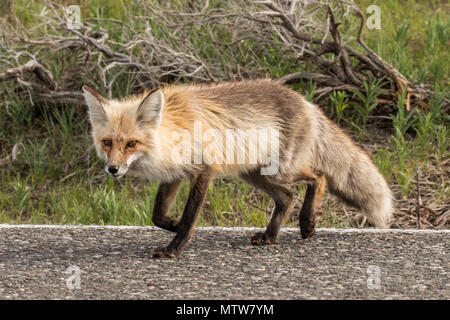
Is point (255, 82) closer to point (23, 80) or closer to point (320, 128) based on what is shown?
point (320, 128)

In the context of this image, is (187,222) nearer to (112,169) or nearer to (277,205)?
(112,169)

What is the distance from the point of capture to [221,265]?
5109 millimetres

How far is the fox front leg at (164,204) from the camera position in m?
5.52

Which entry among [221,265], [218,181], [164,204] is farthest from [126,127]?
[218,181]

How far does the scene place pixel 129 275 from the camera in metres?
4.84

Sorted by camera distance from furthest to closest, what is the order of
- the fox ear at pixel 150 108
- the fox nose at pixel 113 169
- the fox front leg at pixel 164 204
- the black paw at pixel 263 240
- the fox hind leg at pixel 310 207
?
the fox hind leg at pixel 310 207, the black paw at pixel 263 240, the fox front leg at pixel 164 204, the fox ear at pixel 150 108, the fox nose at pixel 113 169

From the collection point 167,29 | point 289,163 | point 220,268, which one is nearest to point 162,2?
point 167,29

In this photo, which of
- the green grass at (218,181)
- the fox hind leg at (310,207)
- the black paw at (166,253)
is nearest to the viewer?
the black paw at (166,253)

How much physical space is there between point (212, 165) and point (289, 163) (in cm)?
66

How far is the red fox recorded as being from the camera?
503 centimetres

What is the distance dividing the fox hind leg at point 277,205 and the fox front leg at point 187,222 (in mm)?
578

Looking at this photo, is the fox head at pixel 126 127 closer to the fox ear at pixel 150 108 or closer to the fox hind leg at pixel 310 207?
the fox ear at pixel 150 108

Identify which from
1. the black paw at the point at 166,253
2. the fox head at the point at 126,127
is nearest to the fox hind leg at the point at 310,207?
the black paw at the point at 166,253

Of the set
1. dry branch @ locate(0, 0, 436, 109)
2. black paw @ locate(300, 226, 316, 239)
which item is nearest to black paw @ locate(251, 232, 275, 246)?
black paw @ locate(300, 226, 316, 239)
